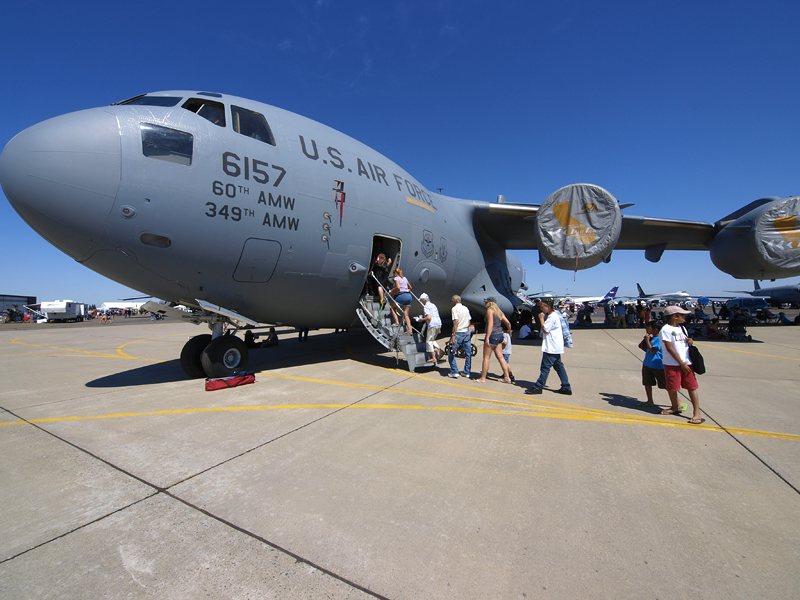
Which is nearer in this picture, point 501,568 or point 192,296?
point 501,568

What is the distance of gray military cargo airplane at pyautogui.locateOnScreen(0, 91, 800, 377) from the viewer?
441cm

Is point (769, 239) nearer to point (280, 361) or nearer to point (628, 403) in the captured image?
point (628, 403)

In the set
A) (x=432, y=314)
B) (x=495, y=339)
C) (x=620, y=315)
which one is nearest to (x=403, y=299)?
(x=432, y=314)

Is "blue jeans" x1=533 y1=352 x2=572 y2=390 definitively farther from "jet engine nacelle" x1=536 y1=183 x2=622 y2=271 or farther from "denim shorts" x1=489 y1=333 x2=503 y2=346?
"jet engine nacelle" x1=536 y1=183 x2=622 y2=271

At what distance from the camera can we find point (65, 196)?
4.29 meters

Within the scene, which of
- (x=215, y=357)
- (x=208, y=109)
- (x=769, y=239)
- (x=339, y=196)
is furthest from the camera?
(x=769, y=239)

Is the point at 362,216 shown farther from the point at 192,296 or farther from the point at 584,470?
the point at 584,470

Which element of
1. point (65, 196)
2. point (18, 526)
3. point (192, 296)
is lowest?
point (18, 526)

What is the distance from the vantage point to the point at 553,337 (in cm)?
532

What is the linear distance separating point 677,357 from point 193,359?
730 cm

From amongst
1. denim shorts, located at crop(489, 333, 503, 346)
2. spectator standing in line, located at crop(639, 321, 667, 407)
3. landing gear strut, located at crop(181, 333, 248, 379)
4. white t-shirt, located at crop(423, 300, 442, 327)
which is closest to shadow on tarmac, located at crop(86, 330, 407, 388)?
landing gear strut, located at crop(181, 333, 248, 379)

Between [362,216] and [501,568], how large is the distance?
5.85 meters

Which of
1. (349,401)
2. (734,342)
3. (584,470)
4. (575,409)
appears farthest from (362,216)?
(734,342)

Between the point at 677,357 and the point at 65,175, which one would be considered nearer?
the point at 677,357
